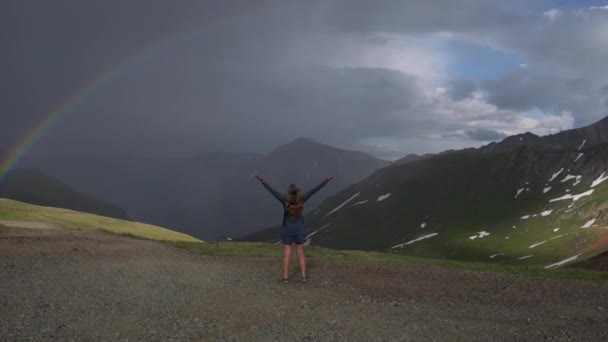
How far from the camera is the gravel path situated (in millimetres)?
11031

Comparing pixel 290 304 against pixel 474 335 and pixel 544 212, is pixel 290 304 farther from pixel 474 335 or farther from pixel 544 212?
pixel 544 212

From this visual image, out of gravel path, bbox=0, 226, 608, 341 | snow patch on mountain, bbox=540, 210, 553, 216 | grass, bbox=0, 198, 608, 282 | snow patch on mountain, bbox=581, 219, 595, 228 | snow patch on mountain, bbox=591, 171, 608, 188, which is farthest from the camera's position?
snow patch on mountain, bbox=591, 171, 608, 188

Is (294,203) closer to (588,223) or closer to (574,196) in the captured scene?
(588,223)

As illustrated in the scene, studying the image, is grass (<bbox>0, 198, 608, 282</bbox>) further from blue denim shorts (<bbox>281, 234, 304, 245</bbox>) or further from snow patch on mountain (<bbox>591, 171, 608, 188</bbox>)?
snow patch on mountain (<bbox>591, 171, 608, 188</bbox>)

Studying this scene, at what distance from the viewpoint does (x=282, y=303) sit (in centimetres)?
1407

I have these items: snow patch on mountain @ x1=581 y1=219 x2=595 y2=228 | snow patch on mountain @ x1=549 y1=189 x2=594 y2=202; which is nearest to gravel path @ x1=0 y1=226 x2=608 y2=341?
snow patch on mountain @ x1=581 y1=219 x2=595 y2=228

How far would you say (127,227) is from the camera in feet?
206

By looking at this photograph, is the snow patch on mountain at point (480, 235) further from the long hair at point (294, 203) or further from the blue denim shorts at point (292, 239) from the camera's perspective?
the long hair at point (294, 203)

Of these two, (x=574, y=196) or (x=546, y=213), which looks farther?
(x=574, y=196)

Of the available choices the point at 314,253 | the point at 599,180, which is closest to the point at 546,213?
the point at 599,180

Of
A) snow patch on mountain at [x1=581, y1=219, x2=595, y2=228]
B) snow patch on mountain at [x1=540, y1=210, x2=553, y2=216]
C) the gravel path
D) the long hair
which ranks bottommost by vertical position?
the gravel path

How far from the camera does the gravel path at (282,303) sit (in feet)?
36.2

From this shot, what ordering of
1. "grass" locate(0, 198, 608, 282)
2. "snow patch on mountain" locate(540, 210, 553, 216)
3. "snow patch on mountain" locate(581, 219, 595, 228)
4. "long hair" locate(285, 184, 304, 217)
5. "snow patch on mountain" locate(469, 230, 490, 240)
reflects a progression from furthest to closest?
"snow patch on mountain" locate(540, 210, 553, 216) < "snow patch on mountain" locate(469, 230, 490, 240) < "snow patch on mountain" locate(581, 219, 595, 228) < "grass" locate(0, 198, 608, 282) < "long hair" locate(285, 184, 304, 217)

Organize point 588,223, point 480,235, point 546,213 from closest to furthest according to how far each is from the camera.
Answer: point 588,223
point 480,235
point 546,213
